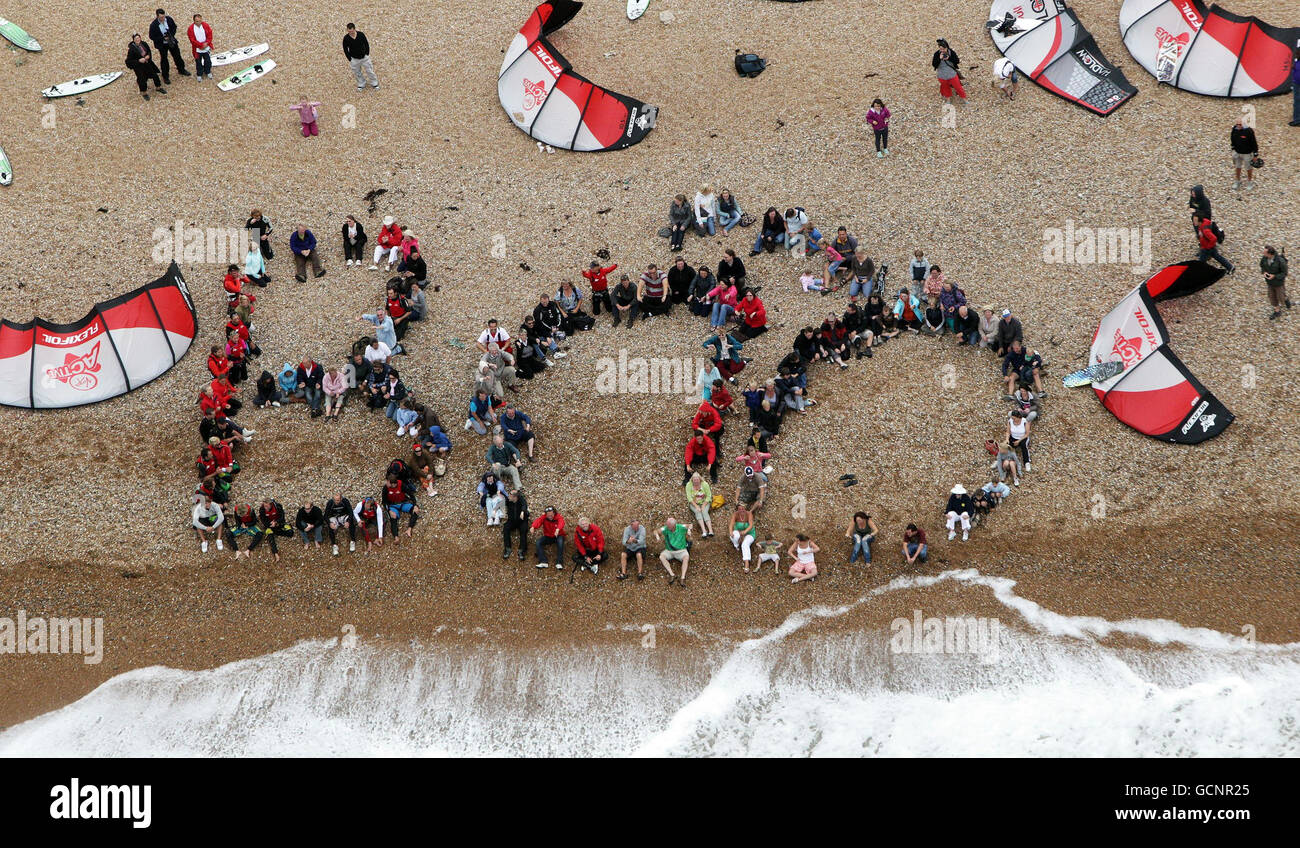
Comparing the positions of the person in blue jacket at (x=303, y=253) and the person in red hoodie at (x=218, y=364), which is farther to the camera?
the person in blue jacket at (x=303, y=253)

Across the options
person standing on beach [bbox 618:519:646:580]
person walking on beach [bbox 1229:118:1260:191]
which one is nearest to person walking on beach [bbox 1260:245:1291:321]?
person walking on beach [bbox 1229:118:1260:191]

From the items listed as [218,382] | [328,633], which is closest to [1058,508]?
[328,633]

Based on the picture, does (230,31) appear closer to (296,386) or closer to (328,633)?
(296,386)

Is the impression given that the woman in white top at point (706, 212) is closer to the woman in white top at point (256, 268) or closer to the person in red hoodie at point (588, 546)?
the person in red hoodie at point (588, 546)

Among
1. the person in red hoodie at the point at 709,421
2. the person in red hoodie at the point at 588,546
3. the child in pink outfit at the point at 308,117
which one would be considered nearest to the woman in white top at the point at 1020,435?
the person in red hoodie at the point at 709,421

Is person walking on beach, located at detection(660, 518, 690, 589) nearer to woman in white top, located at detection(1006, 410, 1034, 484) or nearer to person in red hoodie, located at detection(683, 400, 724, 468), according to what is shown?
person in red hoodie, located at detection(683, 400, 724, 468)
